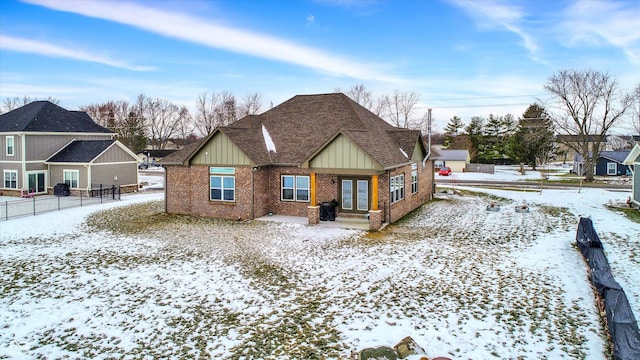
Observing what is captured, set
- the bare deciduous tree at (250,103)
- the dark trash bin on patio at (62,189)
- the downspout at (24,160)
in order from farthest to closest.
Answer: the bare deciduous tree at (250,103), the dark trash bin on patio at (62,189), the downspout at (24,160)

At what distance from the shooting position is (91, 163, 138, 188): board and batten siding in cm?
3100

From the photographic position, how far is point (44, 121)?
107ft

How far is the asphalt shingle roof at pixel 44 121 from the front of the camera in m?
31.6

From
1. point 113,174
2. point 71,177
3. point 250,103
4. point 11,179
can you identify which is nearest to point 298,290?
point 113,174

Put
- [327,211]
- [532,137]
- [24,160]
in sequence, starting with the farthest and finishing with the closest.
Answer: [532,137]
[24,160]
[327,211]

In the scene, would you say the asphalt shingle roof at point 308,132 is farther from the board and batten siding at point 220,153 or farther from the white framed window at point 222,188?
the white framed window at point 222,188

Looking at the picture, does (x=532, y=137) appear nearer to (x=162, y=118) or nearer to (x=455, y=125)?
(x=455, y=125)

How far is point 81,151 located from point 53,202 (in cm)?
627

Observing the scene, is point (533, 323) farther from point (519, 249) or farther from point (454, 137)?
point (454, 137)

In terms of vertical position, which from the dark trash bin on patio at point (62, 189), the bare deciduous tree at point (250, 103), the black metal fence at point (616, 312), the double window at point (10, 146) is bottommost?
the black metal fence at point (616, 312)

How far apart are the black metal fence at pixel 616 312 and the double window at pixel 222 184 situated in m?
15.6

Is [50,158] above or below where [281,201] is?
above

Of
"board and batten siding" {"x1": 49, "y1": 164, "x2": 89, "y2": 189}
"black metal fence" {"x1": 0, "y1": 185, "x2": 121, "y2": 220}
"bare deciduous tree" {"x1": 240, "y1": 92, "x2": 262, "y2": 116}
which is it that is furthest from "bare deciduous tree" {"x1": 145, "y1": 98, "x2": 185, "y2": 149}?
"black metal fence" {"x1": 0, "y1": 185, "x2": 121, "y2": 220}

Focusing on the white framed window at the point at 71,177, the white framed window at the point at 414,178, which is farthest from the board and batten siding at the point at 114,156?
the white framed window at the point at 414,178
